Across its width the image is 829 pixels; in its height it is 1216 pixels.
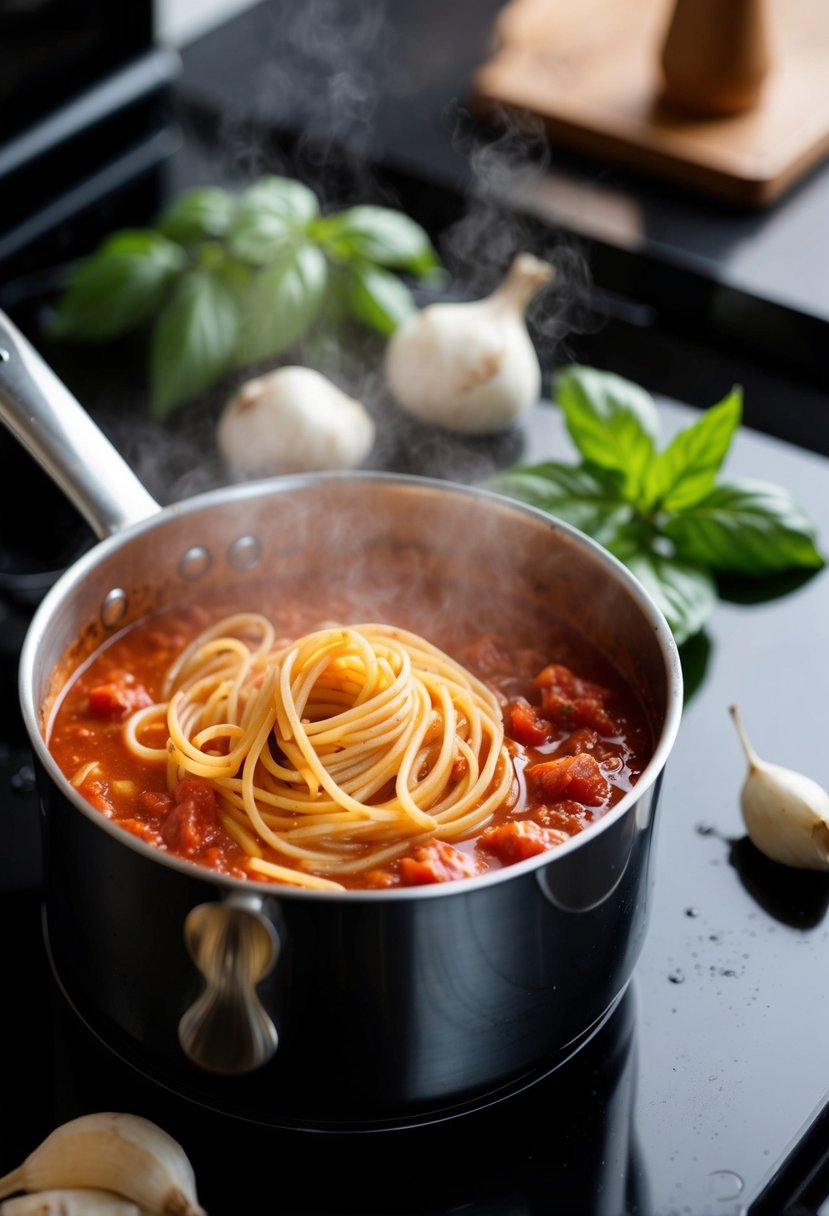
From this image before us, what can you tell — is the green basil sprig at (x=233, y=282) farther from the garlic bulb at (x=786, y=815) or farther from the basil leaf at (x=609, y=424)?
the garlic bulb at (x=786, y=815)

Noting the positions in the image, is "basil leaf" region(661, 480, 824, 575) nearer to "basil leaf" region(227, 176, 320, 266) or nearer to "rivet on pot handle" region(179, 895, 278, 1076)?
"basil leaf" region(227, 176, 320, 266)

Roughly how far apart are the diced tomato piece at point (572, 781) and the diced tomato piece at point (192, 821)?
39 cm

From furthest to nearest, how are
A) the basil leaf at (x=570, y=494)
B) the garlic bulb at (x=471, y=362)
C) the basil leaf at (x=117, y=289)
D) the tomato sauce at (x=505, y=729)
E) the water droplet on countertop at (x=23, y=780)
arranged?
1. the basil leaf at (x=117, y=289)
2. the garlic bulb at (x=471, y=362)
3. the basil leaf at (x=570, y=494)
4. the water droplet on countertop at (x=23, y=780)
5. the tomato sauce at (x=505, y=729)

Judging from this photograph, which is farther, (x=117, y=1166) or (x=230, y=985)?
(x=117, y=1166)

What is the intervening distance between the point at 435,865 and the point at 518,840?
0.34 ft

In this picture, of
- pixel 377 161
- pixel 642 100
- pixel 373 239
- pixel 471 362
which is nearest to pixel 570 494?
pixel 471 362

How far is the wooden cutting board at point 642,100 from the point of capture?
3.11 m

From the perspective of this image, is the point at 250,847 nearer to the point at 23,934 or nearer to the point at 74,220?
the point at 23,934

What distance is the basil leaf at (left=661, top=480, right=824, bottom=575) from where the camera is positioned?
2.31 m

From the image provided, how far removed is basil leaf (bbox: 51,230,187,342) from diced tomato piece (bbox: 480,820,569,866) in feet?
4.58

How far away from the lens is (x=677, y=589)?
222 cm

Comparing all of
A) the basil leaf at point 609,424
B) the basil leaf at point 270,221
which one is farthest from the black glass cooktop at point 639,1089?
the basil leaf at point 270,221

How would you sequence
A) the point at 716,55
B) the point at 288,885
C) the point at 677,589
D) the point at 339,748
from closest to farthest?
1. the point at 288,885
2. the point at 339,748
3. the point at 677,589
4. the point at 716,55

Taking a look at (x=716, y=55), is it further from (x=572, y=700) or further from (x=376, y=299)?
(x=572, y=700)
